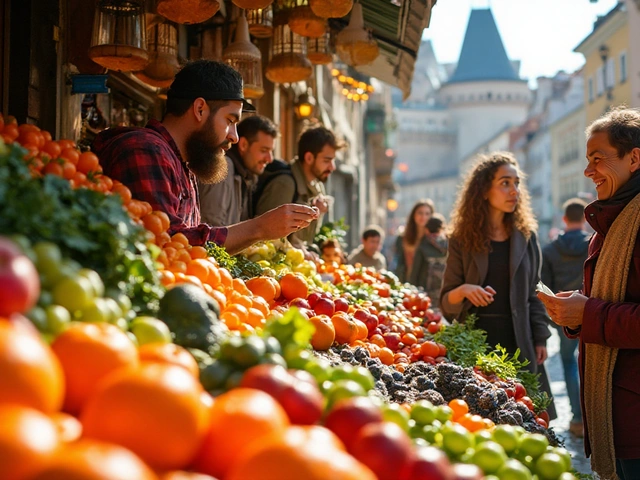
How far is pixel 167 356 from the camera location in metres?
1.72

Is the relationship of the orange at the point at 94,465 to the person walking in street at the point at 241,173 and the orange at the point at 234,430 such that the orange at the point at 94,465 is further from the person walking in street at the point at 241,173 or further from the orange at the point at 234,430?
the person walking in street at the point at 241,173

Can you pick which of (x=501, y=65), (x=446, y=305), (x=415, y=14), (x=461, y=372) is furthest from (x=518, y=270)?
(x=501, y=65)

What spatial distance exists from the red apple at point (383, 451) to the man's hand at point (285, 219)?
6.60 ft

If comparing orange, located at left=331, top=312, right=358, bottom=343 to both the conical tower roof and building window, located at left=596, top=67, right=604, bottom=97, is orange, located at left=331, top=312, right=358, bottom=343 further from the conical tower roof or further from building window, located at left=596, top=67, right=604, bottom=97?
the conical tower roof

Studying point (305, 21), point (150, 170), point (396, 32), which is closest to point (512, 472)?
point (150, 170)

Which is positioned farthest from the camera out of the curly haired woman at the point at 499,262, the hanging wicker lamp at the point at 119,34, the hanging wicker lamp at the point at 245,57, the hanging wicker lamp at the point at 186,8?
the hanging wicker lamp at the point at 245,57

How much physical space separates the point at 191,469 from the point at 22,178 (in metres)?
0.86

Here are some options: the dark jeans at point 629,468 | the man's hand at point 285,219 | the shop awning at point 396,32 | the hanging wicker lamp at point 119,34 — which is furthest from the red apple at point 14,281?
the shop awning at point 396,32

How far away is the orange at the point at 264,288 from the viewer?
371 cm

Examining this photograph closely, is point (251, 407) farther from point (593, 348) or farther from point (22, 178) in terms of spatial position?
point (593, 348)

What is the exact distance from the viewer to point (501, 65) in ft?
291

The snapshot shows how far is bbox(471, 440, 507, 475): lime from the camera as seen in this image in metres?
1.92

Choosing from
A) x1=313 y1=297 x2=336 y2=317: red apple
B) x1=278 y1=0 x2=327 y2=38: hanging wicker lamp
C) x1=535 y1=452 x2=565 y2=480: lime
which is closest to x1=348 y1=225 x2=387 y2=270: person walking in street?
x1=278 y1=0 x2=327 y2=38: hanging wicker lamp

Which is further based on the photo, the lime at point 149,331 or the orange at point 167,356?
the lime at point 149,331
